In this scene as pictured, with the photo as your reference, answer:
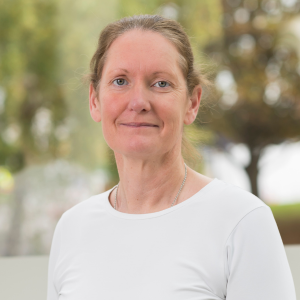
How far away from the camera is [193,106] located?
1.43 meters

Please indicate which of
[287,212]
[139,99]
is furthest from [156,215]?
[287,212]

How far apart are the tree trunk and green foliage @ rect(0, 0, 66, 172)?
217 centimetres

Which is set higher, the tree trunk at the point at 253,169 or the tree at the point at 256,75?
the tree at the point at 256,75

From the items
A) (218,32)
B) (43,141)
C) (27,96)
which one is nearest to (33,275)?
(43,141)

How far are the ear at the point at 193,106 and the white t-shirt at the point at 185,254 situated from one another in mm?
220

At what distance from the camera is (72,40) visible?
16.4 ft

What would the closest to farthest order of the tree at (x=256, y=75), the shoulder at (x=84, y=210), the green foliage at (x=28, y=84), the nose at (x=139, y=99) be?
the nose at (x=139, y=99) < the shoulder at (x=84, y=210) < the green foliage at (x=28, y=84) < the tree at (x=256, y=75)

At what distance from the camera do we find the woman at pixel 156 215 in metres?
1.11

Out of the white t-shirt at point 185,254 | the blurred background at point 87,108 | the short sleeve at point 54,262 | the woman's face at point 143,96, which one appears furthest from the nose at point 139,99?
the blurred background at point 87,108

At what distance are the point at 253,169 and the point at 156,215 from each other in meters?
3.84

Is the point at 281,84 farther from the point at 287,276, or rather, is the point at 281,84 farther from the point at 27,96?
the point at 287,276

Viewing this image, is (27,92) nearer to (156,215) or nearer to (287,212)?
(287,212)

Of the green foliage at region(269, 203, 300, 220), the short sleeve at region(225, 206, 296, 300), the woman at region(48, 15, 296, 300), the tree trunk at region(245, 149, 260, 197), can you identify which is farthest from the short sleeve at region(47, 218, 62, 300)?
the green foliage at region(269, 203, 300, 220)

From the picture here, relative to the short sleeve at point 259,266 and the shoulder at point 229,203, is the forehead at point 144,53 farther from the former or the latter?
the short sleeve at point 259,266
